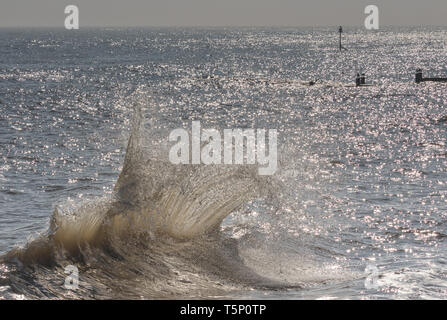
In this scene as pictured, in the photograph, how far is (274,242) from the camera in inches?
683

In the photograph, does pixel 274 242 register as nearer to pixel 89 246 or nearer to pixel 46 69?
pixel 89 246

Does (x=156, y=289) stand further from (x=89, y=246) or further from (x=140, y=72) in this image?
(x=140, y=72)

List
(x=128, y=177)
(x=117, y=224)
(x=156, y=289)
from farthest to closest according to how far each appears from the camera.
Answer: (x=128, y=177) → (x=117, y=224) → (x=156, y=289)

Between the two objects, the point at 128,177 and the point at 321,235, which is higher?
the point at 128,177

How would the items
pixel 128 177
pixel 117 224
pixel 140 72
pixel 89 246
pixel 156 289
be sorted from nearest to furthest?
pixel 156 289 < pixel 89 246 < pixel 117 224 < pixel 128 177 < pixel 140 72

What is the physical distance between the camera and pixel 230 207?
18766 mm

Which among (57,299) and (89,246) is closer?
(57,299)
